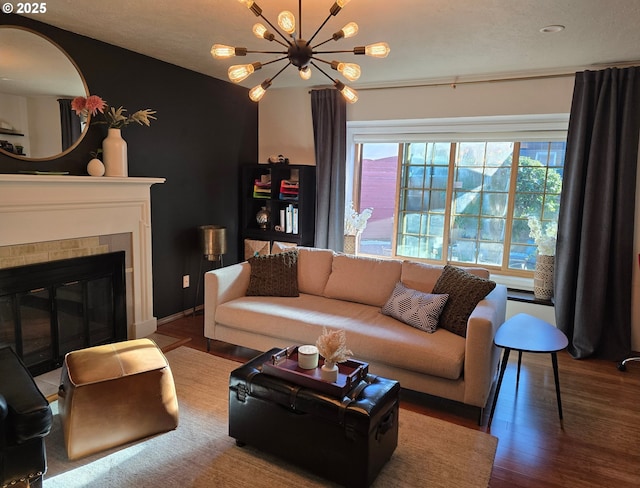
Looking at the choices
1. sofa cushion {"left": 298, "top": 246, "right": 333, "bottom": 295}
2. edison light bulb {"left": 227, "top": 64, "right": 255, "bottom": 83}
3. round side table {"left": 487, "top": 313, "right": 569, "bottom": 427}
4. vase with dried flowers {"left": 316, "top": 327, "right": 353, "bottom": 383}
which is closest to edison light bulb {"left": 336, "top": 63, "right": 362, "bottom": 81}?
edison light bulb {"left": 227, "top": 64, "right": 255, "bottom": 83}

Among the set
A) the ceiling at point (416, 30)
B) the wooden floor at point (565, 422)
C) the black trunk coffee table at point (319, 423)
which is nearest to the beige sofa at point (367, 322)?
the wooden floor at point (565, 422)

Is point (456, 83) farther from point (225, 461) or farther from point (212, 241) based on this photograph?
point (225, 461)

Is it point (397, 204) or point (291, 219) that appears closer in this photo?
point (291, 219)

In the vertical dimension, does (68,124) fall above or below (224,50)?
below

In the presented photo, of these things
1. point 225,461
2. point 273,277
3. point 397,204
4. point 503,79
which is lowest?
point 225,461

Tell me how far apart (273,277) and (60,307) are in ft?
5.28

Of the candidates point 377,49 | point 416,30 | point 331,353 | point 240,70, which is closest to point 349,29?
point 377,49

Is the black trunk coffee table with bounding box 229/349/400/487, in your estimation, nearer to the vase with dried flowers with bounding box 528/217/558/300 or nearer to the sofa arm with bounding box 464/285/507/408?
the sofa arm with bounding box 464/285/507/408

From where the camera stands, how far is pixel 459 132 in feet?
14.9

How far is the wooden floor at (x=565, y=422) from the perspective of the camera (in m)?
2.19

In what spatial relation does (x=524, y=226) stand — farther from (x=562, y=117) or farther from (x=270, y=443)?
(x=270, y=443)

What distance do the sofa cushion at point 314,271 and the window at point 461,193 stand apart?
1448 mm

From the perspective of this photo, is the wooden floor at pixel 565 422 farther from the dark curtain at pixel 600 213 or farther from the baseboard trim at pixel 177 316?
the baseboard trim at pixel 177 316

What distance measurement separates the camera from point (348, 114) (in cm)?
471
